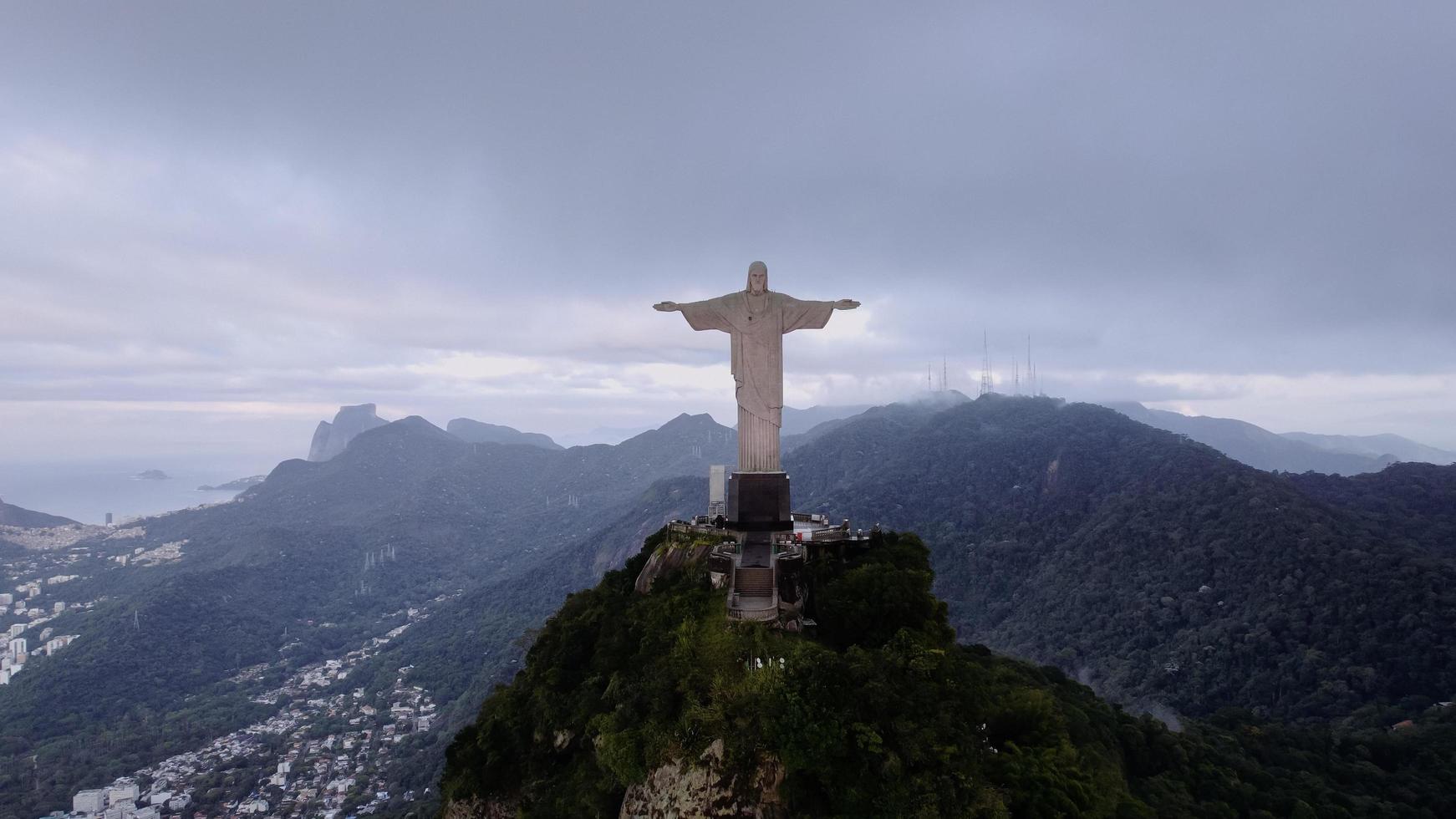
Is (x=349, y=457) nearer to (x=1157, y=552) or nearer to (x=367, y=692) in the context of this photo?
(x=367, y=692)

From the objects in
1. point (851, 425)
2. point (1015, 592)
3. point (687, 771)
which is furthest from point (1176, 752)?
point (851, 425)

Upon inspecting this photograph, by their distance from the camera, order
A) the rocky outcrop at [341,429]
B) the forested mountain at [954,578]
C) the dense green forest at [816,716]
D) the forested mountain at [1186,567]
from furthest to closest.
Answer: the rocky outcrop at [341,429] < the forested mountain at [954,578] < the forested mountain at [1186,567] < the dense green forest at [816,716]

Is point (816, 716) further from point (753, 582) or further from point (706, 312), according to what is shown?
point (706, 312)

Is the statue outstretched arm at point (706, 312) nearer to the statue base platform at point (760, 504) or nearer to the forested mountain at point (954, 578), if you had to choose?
the statue base platform at point (760, 504)

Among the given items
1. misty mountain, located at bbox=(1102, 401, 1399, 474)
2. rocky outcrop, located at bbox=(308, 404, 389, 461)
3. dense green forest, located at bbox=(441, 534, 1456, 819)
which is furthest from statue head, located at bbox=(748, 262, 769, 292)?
rocky outcrop, located at bbox=(308, 404, 389, 461)

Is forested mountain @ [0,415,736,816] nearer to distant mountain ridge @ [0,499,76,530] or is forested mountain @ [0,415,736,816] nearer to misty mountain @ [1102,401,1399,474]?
distant mountain ridge @ [0,499,76,530]

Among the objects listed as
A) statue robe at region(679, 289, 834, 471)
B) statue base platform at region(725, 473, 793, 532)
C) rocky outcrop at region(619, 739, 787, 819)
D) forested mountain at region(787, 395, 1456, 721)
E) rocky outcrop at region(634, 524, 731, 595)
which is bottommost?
forested mountain at region(787, 395, 1456, 721)

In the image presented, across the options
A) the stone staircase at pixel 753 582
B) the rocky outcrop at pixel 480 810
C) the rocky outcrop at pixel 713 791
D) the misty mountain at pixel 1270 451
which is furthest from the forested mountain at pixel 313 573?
the misty mountain at pixel 1270 451
